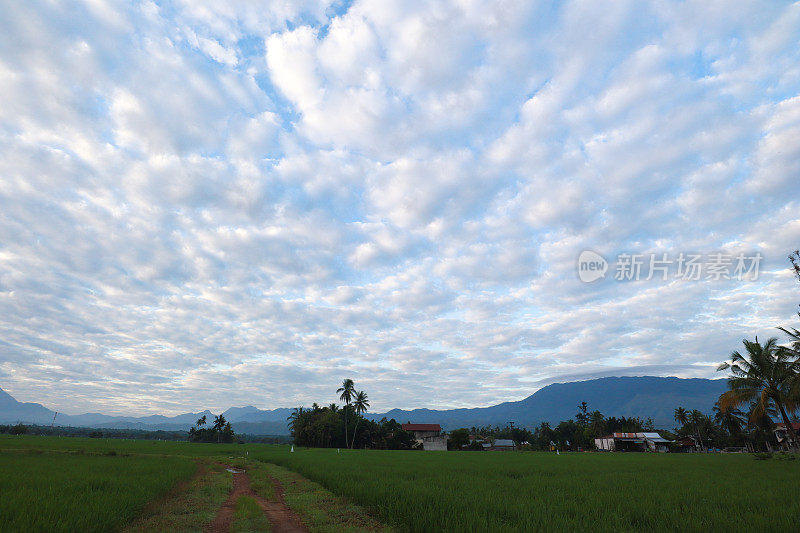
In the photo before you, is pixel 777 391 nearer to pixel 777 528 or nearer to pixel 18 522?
pixel 777 528

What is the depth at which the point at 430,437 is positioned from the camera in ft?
261

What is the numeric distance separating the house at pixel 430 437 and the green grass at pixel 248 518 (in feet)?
229

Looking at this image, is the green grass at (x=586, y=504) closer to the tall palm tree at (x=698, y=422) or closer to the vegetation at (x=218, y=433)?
the tall palm tree at (x=698, y=422)

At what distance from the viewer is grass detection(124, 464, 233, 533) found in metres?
10.1

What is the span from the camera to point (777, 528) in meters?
7.52

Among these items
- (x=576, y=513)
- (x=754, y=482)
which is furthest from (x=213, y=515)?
(x=754, y=482)

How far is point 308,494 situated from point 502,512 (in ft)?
29.7

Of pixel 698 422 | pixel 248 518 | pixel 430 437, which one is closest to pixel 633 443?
pixel 698 422

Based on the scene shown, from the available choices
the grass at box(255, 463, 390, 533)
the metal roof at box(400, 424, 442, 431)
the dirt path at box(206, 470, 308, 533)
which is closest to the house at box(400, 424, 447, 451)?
the metal roof at box(400, 424, 442, 431)

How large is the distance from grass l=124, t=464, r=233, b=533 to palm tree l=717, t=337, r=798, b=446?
3838cm

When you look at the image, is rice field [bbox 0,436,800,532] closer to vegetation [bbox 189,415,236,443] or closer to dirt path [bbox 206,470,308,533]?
dirt path [bbox 206,470,308,533]

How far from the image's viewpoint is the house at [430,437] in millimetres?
78312

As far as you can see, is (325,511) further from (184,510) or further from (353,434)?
(353,434)

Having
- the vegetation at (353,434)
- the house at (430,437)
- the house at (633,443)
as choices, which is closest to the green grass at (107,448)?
the vegetation at (353,434)
